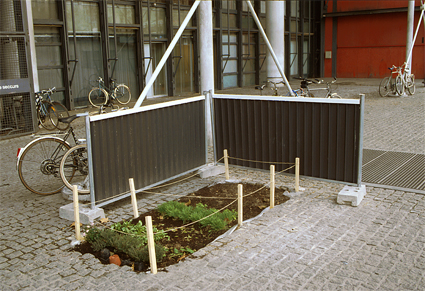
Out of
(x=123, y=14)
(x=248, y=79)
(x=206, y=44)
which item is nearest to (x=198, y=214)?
(x=206, y=44)

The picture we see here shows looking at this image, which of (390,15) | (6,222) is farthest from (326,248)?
(390,15)

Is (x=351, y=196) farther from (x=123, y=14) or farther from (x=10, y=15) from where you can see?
(x=123, y=14)

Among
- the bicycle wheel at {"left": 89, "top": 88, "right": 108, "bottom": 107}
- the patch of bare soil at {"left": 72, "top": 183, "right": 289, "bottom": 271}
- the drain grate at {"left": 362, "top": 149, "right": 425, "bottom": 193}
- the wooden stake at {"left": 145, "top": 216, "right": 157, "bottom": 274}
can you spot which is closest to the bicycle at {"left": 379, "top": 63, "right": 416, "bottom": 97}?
the drain grate at {"left": 362, "top": 149, "right": 425, "bottom": 193}

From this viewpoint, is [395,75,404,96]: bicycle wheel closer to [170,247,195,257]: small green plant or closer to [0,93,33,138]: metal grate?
[0,93,33,138]: metal grate

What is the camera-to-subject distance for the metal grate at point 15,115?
11805 mm

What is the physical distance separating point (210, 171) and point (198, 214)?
2310 mm

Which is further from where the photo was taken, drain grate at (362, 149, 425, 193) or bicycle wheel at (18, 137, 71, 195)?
drain grate at (362, 149, 425, 193)

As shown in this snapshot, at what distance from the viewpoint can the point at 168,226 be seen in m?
5.81

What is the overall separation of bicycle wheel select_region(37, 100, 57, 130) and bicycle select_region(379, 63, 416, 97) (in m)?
13.5

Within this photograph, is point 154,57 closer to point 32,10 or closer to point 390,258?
point 32,10

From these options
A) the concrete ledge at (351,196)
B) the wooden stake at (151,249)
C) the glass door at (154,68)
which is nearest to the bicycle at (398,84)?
the glass door at (154,68)

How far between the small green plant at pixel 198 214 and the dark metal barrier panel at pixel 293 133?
1781mm

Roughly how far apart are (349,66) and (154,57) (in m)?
17.0

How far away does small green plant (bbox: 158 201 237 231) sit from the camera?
5.66 m
